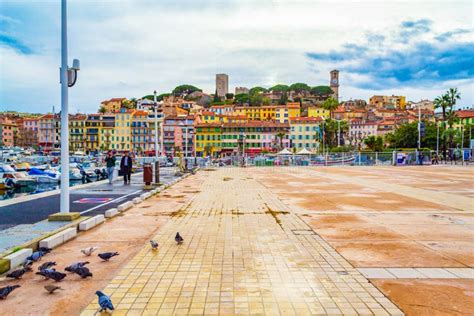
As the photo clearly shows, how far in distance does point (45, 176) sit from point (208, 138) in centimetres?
7239

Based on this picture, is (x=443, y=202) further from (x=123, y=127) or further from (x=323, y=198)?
(x=123, y=127)

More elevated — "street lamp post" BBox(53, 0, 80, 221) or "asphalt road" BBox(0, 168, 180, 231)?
"street lamp post" BBox(53, 0, 80, 221)

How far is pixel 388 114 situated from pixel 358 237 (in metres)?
154

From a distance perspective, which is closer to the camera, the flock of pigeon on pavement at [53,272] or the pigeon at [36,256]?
the flock of pigeon on pavement at [53,272]

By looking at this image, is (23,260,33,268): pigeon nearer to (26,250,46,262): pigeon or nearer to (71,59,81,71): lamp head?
(26,250,46,262): pigeon

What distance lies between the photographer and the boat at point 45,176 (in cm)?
3388

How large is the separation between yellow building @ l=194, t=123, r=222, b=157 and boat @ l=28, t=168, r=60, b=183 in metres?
68.6

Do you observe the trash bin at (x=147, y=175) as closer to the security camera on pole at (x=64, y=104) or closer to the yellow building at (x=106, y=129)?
the security camera on pole at (x=64, y=104)

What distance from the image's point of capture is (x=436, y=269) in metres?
5.96

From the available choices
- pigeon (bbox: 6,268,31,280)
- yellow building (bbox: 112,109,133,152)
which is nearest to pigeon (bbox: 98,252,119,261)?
pigeon (bbox: 6,268,31,280)

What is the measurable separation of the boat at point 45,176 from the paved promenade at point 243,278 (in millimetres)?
29075

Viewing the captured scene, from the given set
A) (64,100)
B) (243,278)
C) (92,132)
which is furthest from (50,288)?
(92,132)

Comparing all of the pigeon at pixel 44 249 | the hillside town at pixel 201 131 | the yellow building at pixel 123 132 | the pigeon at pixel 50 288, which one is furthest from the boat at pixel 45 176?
the yellow building at pixel 123 132

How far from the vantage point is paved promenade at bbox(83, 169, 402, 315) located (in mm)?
4523
